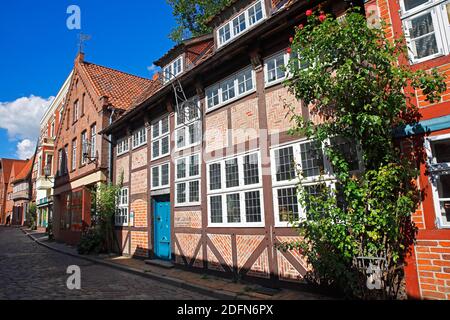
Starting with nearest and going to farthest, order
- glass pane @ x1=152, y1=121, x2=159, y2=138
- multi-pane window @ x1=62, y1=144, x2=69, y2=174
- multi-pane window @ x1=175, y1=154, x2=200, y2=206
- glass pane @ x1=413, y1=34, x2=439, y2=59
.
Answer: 1. glass pane @ x1=413, y1=34, x2=439, y2=59
2. multi-pane window @ x1=175, y1=154, x2=200, y2=206
3. glass pane @ x1=152, y1=121, x2=159, y2=138
4. multi-pane window @ x1=62, y1=144, x2=69, y2=174

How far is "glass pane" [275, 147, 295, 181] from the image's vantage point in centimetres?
665

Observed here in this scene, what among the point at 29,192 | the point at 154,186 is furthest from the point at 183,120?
the point at 29,192

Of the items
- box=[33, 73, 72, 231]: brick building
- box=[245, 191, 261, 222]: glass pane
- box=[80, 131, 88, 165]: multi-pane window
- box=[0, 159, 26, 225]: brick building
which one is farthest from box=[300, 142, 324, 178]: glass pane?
box=[0, 159, 26, 225]: brick building

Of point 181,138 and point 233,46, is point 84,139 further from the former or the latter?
point 233,46

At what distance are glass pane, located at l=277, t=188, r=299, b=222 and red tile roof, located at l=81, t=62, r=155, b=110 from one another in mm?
10874

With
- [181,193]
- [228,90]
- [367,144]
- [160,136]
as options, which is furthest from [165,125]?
[367,144]

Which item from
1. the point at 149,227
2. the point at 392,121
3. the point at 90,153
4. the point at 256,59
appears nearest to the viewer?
the point at 392,121

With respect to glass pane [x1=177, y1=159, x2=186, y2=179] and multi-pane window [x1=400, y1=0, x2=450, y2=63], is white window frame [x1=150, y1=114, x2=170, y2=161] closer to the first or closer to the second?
glass pane [x1=177, y1=159, x2=186, y2=179]

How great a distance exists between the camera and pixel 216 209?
8359mm

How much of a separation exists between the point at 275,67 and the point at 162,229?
6657mm

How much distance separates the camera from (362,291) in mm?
4887

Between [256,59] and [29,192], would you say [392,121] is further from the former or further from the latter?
Answer: [29,192]

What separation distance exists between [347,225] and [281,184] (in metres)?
2.13

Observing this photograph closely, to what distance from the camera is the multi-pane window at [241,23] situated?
27.2ft
